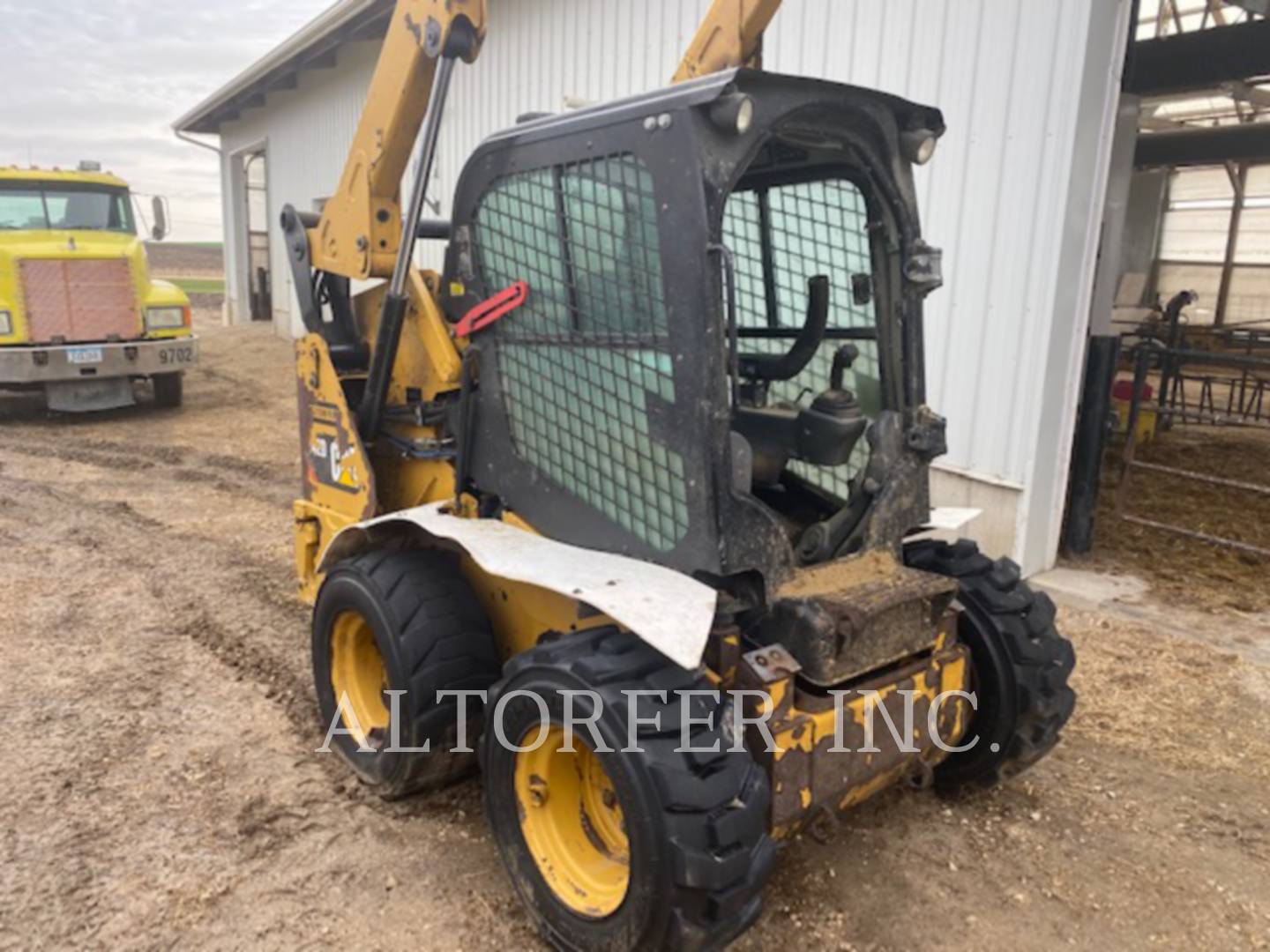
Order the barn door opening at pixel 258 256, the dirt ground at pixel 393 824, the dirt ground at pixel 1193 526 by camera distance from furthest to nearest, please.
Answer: the barn door opening at pixel 258 256
the dirt ground at pixel 1193 526
the dirt ground at pixel 393 824

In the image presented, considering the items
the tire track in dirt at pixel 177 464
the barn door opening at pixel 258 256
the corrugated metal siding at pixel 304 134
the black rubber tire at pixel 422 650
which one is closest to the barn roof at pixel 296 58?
the corrugated metal siding at pixel 304 134

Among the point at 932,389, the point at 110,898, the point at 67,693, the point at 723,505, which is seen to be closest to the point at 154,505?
the point at 67,693

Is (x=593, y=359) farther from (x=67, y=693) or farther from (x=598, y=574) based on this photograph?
Answer: (x=67, y=693)

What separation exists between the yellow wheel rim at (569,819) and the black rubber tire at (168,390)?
10713 millimetres

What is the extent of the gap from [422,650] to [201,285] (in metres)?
39.2

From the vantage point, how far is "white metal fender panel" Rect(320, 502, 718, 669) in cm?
238

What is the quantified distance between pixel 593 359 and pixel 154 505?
237 inches

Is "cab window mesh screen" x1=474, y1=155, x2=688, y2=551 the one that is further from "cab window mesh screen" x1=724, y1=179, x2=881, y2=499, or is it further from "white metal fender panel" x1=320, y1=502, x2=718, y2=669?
"cab window mesh screen" x1=724, y1=179, x2=881, y2=499

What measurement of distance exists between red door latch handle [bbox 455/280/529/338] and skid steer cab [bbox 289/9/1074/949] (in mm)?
13

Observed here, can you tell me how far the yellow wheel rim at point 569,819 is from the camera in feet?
8.87

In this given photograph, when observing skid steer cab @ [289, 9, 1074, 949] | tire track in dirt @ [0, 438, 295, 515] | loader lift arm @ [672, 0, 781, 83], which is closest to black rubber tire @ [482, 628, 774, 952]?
skid steer cab @ [289, 9, 1074, 949]

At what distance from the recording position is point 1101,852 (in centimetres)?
332

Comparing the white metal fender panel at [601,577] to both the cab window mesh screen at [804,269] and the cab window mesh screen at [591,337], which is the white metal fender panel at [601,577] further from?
the cab window mesh screen at [804,269]

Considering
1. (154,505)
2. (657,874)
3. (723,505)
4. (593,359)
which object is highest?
(593,359)
